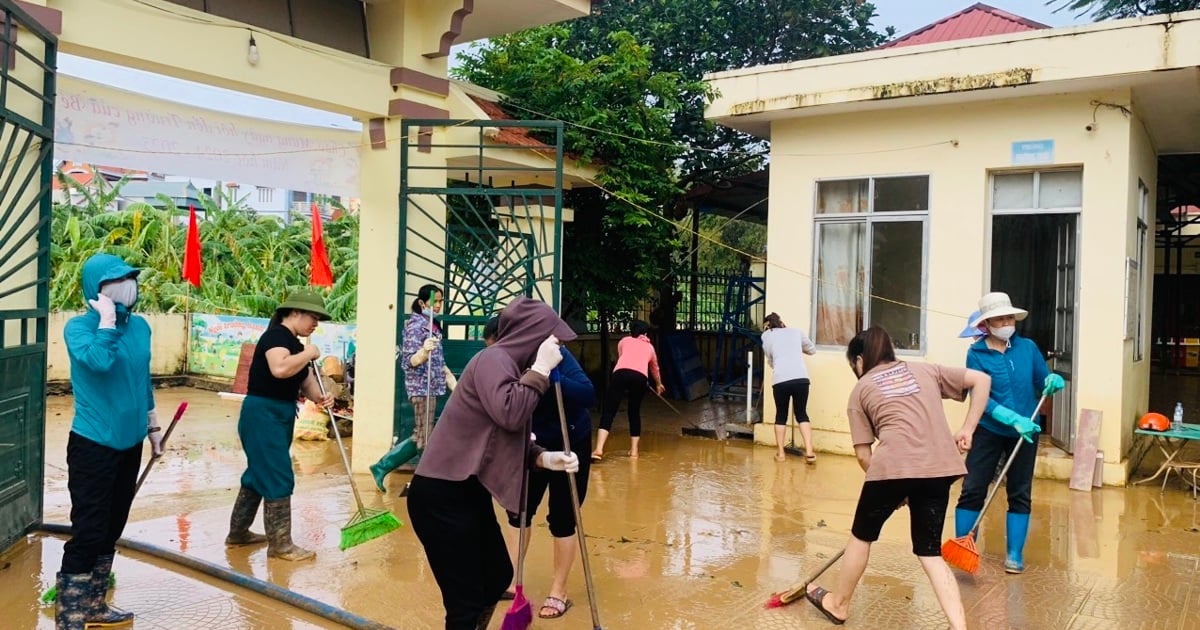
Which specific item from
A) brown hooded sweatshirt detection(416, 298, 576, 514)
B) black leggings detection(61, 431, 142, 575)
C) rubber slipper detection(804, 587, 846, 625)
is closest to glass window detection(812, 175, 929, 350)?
rubber slipper detection(804, 587, 846, 625)

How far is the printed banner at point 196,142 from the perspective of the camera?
700 cm

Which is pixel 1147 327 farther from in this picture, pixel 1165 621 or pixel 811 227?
pixel 1165 621

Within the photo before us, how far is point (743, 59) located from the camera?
1580 centimetres

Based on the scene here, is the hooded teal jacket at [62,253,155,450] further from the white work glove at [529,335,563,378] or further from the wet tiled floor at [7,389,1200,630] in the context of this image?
the white work glove at [529,335,563,378]

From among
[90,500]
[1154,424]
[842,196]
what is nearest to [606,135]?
[842,196]

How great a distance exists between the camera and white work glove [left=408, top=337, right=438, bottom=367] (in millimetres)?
7266

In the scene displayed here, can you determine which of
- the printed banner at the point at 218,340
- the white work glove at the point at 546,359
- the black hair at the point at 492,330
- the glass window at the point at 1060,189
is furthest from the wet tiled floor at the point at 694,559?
the printed banner at the point at 218,340

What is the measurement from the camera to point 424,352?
729 cm

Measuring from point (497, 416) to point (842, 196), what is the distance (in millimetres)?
6976

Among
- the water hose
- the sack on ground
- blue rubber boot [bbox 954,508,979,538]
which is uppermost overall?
blue rubber boot [bbox 954,508,979,538]

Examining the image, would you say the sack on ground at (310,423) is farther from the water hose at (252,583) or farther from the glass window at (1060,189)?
the glass window at (1060,189)

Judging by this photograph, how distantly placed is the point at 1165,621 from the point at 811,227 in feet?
18.6

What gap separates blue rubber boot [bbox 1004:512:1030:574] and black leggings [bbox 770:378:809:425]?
3543mm

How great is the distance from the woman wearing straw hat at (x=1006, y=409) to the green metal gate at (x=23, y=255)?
5.63 metres
